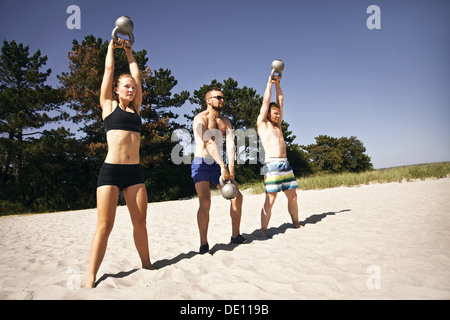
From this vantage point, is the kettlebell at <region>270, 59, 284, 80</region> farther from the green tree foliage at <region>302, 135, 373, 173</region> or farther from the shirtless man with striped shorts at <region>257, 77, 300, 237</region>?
the green tree foliage at <region>302, 135, 373, 173</region>

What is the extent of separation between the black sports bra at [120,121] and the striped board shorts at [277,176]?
7.59ft

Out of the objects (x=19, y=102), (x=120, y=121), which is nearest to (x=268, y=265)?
(x=120, y=121)

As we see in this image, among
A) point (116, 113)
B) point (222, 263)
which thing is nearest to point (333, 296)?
point (222, 263)

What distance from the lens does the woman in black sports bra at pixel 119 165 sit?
234cm

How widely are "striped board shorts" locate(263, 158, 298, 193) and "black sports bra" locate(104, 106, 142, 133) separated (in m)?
2.31

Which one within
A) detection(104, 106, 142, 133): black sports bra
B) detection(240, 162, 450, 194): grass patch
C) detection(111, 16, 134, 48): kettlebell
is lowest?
detection(240, 162, 450, 194): grass patch

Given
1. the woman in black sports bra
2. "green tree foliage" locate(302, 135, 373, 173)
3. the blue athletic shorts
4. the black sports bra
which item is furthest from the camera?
"green tree foliage" locate(302, 135, 373, 173)

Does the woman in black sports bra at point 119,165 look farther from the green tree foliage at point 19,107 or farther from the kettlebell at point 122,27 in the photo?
the green tree foliage at point 19,107

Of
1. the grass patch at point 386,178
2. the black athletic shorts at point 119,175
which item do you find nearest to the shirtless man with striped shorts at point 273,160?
the black athletic shorts at point 119,175

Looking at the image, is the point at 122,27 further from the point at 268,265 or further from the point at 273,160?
the point at 268,265

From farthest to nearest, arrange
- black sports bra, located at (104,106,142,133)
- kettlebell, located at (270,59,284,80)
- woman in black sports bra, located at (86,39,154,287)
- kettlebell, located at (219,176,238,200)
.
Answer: kettlebell, located at (270,59,284,80) → kettlebell, located at (219,176,238,200) → black sports bra, located at (104,106,142,133) → woman in black sports bra, located at (86,39,154,287)

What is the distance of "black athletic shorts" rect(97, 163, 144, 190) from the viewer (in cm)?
239

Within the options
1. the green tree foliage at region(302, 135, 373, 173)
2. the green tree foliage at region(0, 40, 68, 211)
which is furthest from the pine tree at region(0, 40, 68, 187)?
the green tree foliage at region(302, 135, 373, 173)
